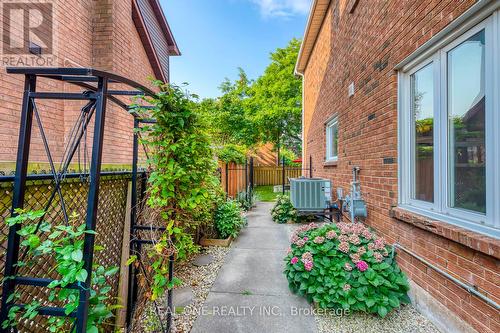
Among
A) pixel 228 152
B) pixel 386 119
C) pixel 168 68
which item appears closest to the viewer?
pixel 386 119

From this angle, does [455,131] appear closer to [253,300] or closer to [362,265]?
[362,265]

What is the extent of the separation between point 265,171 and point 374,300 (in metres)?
13.0

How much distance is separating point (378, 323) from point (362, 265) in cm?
49

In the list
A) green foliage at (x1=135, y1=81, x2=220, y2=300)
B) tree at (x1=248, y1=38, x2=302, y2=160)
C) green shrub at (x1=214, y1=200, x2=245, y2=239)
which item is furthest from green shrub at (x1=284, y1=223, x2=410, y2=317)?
tree at (x1=248, y1=38, x2=302, y2=160)

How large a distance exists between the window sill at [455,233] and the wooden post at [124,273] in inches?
105

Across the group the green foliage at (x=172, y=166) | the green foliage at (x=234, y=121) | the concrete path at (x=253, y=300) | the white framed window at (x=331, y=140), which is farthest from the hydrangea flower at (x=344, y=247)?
the green foliage at (x=234, y=121)

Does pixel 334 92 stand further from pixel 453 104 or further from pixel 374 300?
pixel 374 300

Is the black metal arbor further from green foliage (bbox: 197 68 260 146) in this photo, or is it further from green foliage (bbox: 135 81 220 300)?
green foliage (bbox: 197 68 260 146)

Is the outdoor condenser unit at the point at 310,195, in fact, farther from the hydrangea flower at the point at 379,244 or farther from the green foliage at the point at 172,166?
the green foliage at the point at 172,166

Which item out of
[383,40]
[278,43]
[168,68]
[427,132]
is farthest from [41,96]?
[278,43]

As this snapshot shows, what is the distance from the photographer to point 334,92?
511 centimetres

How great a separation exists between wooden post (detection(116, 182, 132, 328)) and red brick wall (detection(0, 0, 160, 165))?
191 cm

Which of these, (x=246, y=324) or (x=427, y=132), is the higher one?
(x=427, y=132)

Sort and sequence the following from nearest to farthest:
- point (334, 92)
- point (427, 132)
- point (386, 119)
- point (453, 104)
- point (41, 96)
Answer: point (41, 96) < point (453, 104) < point (427, 132) < point (386, 119) < point (334, 92)
